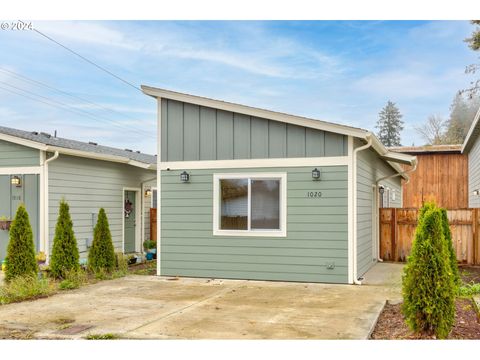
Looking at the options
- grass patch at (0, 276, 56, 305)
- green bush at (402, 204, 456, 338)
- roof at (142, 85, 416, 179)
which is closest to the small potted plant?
grass patch at (0, 276, 56, 305)

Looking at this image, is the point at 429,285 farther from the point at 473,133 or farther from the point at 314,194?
the point at 473,133

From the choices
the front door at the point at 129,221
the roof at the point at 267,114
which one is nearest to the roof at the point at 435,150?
the roof at the point at 267,114

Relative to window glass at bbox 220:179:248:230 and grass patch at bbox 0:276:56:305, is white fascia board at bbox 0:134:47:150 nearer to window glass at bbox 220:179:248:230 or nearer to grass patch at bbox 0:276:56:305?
grass patch at bbox 0:276:56:305

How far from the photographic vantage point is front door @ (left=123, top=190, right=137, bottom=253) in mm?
11805

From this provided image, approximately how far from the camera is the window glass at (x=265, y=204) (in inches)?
314

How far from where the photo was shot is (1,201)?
955 cm

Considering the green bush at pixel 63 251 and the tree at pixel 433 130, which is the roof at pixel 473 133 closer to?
the tree at pixel 433 130

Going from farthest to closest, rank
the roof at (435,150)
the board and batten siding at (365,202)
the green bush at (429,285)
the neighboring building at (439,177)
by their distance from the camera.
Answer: the neighboring building at (439,177), the roof at (435,150), the board and batten siding at (365,202), the green bush at (429,285)

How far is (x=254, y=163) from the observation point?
8.07 metres

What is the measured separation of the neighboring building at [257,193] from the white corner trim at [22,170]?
2.55m

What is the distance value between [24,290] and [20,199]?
10.4 feet

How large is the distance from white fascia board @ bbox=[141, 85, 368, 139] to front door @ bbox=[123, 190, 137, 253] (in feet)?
13.7

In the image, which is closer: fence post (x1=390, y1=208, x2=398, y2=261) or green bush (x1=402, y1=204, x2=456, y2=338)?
Result: green bush (x1=402, y1=204, x2=456, y2=338)

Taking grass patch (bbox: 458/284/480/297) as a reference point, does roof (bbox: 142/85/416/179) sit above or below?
above
